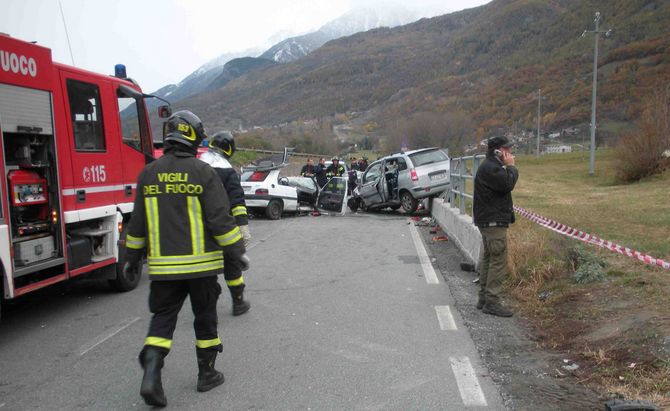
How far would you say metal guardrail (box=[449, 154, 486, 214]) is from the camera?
8.48m

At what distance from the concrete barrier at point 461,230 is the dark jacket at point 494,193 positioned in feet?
5.64

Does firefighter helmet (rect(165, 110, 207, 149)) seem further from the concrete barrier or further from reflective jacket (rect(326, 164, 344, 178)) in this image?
reflective jacket (rect(326, 164, 344, 178))

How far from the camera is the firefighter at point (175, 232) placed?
11.0 feet

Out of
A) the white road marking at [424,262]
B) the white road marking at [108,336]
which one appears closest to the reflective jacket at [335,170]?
the white road marking at [424,262]

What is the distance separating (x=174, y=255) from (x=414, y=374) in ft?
6.26

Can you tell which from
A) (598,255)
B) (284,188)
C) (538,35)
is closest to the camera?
(598,255)

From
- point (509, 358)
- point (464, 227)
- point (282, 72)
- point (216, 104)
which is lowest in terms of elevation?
point (509, 358)

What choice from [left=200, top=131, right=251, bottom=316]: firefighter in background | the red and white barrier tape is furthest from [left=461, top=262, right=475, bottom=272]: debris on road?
[left=200, top=131, right=251, bottom=316]: firefighter in background

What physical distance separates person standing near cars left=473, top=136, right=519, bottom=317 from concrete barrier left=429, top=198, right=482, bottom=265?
1.69 metres

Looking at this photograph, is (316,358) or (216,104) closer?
(316,358)

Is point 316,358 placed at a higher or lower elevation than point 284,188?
lower

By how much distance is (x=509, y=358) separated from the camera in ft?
13.7

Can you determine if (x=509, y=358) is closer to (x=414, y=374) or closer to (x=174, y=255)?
(x=414, y=374)

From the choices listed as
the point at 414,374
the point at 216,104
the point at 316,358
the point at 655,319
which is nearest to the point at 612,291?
the point at 655,319
